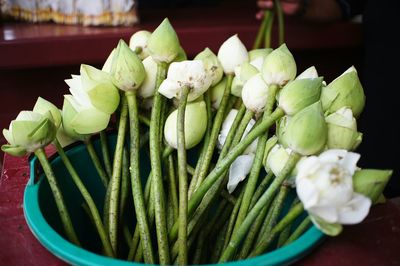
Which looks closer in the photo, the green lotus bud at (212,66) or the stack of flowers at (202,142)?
the stack of flowers at (202,142)

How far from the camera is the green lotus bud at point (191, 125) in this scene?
0.43m

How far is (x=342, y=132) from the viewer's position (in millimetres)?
356

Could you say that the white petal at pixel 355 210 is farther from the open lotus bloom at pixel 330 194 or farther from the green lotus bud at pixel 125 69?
the green lotus bud at pixel 125 69

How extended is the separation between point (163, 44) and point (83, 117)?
0.35ft

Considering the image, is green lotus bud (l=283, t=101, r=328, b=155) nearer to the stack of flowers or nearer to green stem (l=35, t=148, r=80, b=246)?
the stack of flowers

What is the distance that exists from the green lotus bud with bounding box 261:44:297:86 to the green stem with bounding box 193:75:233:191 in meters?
0.07

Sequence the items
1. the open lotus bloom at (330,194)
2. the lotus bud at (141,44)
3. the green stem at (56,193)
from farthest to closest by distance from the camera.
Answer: the lotus bud at (141,44)
the green stem at (56,193)
the open lotus bloom at (330,194)

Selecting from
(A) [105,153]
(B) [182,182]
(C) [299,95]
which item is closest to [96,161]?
(A) [105,153]

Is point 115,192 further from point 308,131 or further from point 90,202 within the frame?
point 308,131

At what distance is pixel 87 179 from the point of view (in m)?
0.48

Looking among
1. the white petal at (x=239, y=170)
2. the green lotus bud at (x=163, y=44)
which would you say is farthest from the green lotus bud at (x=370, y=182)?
the green lotus bud at (x=163, y=44)

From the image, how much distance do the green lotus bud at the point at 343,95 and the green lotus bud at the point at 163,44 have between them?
16 cm

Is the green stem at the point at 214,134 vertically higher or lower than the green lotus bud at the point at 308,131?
lower

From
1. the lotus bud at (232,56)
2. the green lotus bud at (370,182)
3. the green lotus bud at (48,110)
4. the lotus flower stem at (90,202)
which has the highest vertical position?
the lotus bud at (232,56)
